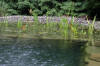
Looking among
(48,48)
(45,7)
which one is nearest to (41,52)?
(48,48)

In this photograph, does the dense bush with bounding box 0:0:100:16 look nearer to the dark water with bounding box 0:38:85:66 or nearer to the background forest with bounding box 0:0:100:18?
the background forest with bounding box 0:0:100:18

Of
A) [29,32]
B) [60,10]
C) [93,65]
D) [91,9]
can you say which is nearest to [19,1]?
[60,10]

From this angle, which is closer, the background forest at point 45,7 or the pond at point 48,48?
the pond at point 48,48

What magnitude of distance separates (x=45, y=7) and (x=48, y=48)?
33.8 feet

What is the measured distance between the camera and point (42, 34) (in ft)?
32.4

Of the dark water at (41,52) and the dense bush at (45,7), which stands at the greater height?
the dense bush at (45,7)

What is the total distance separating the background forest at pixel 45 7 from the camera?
1695 cm

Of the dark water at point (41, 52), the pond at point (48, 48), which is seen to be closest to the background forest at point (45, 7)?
the pond at point (48, 48)

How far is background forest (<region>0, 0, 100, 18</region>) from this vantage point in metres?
17.0

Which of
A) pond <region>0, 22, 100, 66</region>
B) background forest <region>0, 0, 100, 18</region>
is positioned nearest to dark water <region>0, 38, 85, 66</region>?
pond <region>0, 22, 100, 66</region>

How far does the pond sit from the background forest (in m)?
6.72

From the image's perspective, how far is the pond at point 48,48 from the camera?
6211mm

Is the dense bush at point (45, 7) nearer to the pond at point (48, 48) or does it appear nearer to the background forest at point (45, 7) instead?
the background forest at point (45, 7)

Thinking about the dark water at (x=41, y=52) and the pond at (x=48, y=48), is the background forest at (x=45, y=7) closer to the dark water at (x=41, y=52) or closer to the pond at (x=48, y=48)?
the pond at (x=48, y=48)
